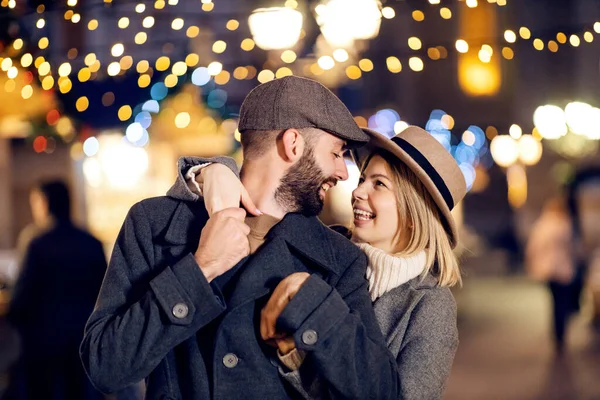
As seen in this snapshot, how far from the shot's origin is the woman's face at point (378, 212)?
→ 3072mm

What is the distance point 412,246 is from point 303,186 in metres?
0.68

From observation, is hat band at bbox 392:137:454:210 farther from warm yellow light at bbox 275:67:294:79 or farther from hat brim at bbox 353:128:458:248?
warm yellow light at bbox 275:67:294:79

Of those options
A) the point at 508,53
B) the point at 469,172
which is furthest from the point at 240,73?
the point at 469,172

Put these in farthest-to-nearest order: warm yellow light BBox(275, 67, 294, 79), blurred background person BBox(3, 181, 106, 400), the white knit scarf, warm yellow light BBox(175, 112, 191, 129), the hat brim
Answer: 1. warm yellow light BBox(175, 112, 191, 129)
2. blurred background person BBox(3, 181, 106, 400)
3. warm yellow light BBox(275, 67, 294, 79)
4. the hat brim
5. the white knit scarf

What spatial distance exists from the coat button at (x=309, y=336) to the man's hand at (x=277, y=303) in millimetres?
108

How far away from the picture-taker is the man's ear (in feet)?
8.11

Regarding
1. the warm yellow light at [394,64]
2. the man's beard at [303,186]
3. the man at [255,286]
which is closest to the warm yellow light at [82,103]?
the warm yellow light at [394,64]

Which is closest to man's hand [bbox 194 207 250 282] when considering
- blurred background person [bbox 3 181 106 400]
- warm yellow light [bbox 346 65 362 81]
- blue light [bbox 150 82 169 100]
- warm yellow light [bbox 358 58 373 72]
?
warm yellow light [bbox 358 58 373 72]

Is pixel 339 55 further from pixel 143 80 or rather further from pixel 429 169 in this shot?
pixel 429 169

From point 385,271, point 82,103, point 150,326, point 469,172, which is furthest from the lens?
point 469,172

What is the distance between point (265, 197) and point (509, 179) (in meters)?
30.7

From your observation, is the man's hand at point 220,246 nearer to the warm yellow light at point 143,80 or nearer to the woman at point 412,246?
the woman at point 412,246

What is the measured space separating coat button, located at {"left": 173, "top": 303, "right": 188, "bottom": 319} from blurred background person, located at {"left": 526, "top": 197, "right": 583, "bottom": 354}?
27.6 ft

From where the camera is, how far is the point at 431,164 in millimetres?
3021
